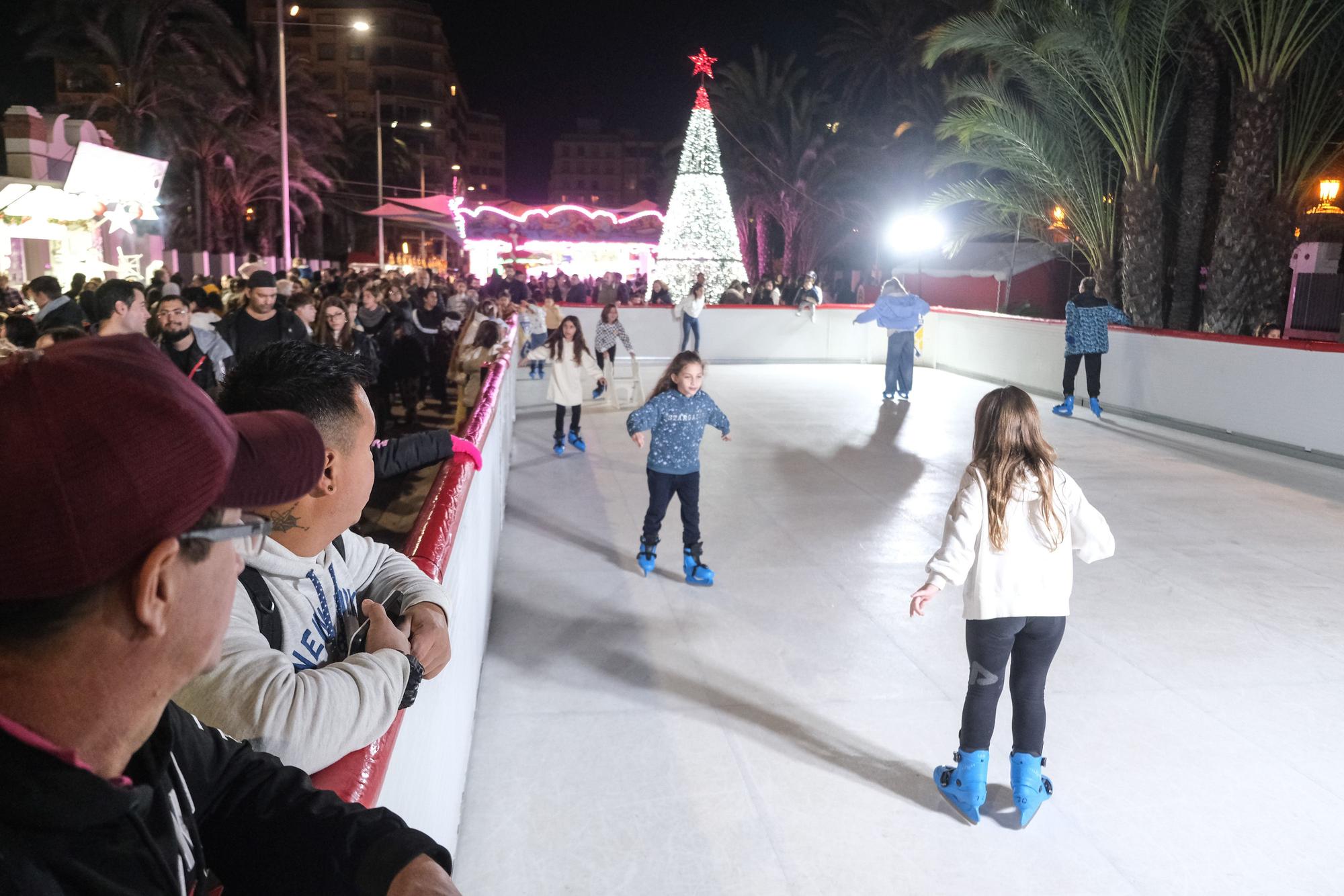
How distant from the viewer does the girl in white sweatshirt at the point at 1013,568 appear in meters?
3.34

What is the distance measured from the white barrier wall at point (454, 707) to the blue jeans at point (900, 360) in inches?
380

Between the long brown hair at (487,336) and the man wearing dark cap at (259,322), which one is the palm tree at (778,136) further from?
the man wearing dark cap at (259,322)

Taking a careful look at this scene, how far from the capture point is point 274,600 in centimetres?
169

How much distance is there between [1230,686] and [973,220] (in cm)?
1596

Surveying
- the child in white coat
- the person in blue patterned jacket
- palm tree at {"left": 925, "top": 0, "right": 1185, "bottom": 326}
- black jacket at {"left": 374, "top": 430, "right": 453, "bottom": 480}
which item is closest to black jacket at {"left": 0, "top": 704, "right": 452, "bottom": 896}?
black jacket at {"left": 374, "top": 430, "right": 453, "bottom": 480}

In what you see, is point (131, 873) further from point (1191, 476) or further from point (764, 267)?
point (764, 267)

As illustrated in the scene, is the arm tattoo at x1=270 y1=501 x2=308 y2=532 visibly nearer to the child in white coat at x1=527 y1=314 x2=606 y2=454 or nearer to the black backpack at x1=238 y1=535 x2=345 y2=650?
the black backpack at x1=238 y1=535 x2=345 y2=650

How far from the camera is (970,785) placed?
3523 millimetres

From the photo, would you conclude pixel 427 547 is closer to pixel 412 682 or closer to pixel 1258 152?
pixel 412 682

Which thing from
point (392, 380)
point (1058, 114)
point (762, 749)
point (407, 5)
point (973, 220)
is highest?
point (407, 5)

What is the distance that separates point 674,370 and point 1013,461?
9.58ft

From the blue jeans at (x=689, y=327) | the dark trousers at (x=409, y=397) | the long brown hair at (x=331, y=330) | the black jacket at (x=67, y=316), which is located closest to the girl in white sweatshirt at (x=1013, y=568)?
the long brown hair at (x=331, y=330)

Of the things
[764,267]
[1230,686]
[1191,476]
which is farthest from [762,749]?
[764,267]

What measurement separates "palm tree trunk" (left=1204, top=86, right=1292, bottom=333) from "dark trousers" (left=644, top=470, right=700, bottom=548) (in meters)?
11.1
